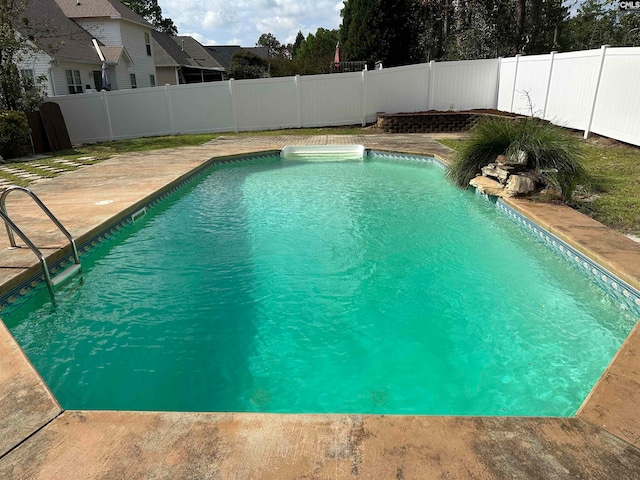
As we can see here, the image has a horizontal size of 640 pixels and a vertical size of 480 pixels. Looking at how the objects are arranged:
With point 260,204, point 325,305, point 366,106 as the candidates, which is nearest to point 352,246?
point 325,305

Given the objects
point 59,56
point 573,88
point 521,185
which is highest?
point 59,56

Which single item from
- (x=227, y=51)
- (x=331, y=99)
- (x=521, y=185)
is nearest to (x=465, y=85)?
(x=331, y=99)

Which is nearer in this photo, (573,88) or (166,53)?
(573,88)

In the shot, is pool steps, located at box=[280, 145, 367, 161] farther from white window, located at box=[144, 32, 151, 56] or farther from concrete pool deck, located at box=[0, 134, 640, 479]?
white window, located at box=[144, 32, 151, 56]

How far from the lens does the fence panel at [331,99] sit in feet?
49.3

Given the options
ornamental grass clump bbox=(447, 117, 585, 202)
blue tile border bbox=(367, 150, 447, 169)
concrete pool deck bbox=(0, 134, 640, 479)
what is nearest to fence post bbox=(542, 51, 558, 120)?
blue tile border bbox=(367, 150, 447, 169)

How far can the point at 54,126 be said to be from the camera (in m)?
13.0

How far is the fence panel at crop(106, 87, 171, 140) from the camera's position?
14734 millimetres

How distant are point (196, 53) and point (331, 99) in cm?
2948

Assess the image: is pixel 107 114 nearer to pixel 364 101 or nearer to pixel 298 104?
pixel 298 104

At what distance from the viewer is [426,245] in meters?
5.40

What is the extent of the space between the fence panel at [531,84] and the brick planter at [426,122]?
1.46 m

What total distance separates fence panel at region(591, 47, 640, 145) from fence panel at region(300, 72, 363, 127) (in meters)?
7.72

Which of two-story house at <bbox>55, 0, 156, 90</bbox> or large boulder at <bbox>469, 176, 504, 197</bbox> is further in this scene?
two-story house at <bbox>55, 0, 156, 90</bbox>
